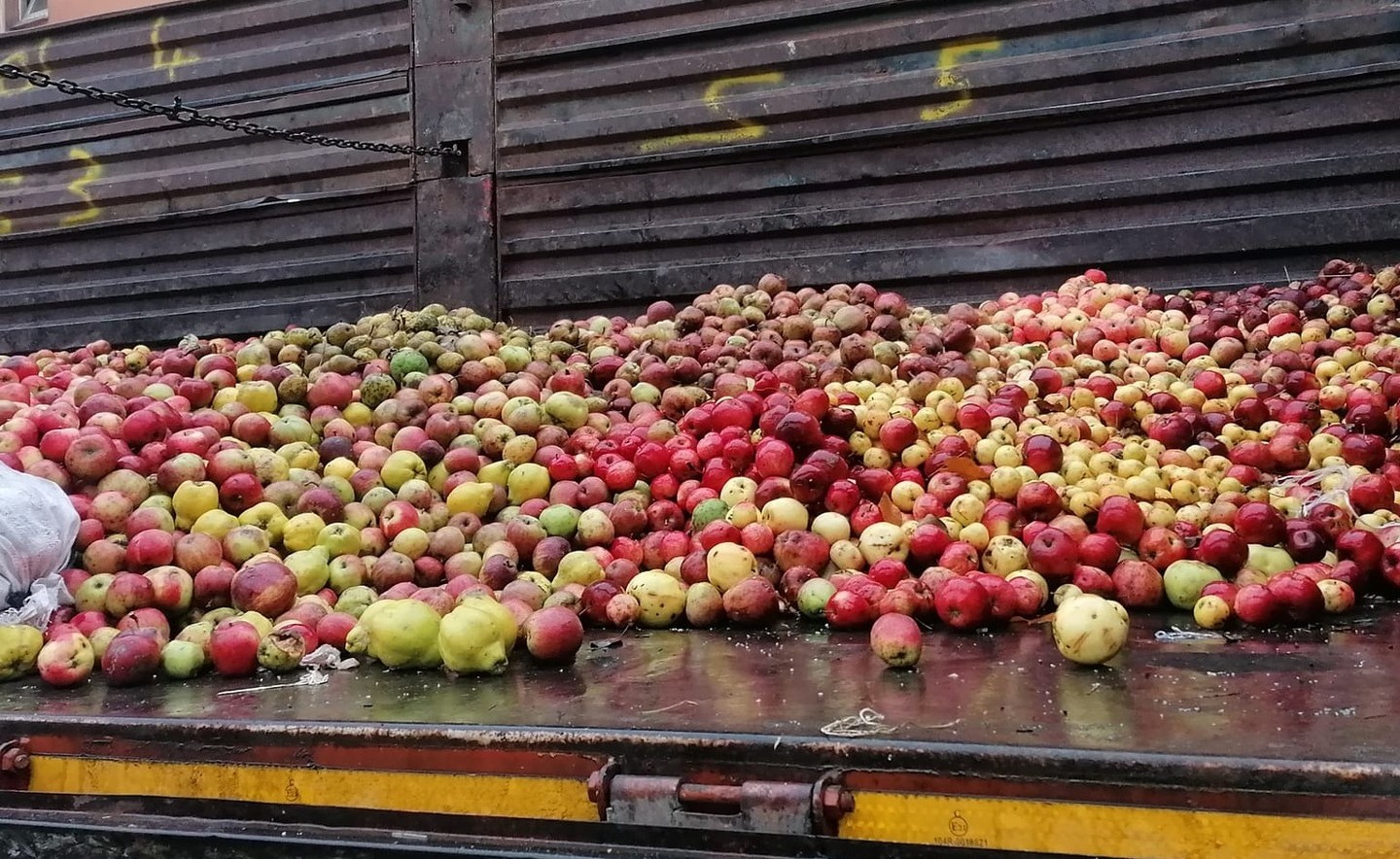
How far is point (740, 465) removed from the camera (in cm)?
391

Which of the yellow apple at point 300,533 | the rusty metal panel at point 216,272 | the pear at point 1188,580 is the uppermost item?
the rusty metal panel at point 216,272

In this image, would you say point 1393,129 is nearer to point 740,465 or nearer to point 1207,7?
point 1207,7

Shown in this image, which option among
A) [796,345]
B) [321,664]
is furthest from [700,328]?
[321,664]

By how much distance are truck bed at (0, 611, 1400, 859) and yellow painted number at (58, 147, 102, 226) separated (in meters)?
6.85

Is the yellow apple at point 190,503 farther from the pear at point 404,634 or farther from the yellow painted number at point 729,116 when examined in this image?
the yellow painted number at point 729,116

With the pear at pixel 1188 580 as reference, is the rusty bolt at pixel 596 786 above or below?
below

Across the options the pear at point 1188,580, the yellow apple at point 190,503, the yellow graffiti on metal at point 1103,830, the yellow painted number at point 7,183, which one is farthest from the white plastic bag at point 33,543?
the yellow painted number at point 7,183

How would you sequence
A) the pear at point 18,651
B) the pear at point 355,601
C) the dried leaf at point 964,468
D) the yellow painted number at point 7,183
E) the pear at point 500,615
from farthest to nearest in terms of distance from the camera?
the yellow painted number at point 7,183, the dried leaf at point 964,468, the pear at point 355,601, the pear at point 18,651, the pear at point 500,615

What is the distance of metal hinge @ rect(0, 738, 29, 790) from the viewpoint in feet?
6.85

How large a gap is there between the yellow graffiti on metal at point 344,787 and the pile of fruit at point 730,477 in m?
0.68

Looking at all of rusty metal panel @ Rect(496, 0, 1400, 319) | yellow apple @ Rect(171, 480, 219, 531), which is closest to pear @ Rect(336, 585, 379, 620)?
yellow apple @ Rect(171, 480, 219, 531)

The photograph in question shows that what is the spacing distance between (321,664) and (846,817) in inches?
69.0

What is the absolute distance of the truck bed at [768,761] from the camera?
4.86 ft

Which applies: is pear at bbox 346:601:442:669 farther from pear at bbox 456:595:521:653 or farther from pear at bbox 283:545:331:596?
pear at bbox 283:545:331:596
